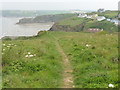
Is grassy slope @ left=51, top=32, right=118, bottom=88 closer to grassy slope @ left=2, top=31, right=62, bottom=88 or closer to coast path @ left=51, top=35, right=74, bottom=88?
coast path @ left=51, top=35, right=74, bottom=88

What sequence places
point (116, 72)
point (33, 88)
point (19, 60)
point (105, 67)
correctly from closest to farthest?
point (33, 88) < point (116, 72) < point (105, 67) < point (19, 60)

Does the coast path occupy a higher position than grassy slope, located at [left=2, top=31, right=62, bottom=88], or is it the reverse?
grassy slope, located at [left=2, top=31, right=62, bottom=88]

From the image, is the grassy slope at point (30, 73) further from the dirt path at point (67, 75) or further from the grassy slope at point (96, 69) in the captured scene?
the grassy slope at point (96, 69)

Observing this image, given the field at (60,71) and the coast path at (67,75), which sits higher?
the field at (60,71)

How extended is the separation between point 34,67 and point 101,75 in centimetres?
411

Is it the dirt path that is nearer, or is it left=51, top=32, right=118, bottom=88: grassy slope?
left=51, top=32, right=118, bottom=88: grassy slope

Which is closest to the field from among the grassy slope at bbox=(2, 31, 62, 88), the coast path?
the grassy slope at bbox=(2, 31, 62, 88)

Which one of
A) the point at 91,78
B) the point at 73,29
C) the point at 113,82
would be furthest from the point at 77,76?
the point at 73,29

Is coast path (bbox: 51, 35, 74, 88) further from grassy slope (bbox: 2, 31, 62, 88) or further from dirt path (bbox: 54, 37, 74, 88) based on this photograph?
grassy slope (bbox: 2, 31, 62, 88)

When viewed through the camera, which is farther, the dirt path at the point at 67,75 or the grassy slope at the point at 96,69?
the dirt path at the point at 67,75

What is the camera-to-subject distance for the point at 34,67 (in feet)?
46.1

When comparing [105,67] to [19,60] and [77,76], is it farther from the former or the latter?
[19,60]

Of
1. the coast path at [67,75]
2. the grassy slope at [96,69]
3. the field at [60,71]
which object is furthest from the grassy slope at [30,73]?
the grassy slope at [96,69]

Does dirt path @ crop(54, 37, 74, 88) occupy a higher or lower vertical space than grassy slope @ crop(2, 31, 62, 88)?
lower
